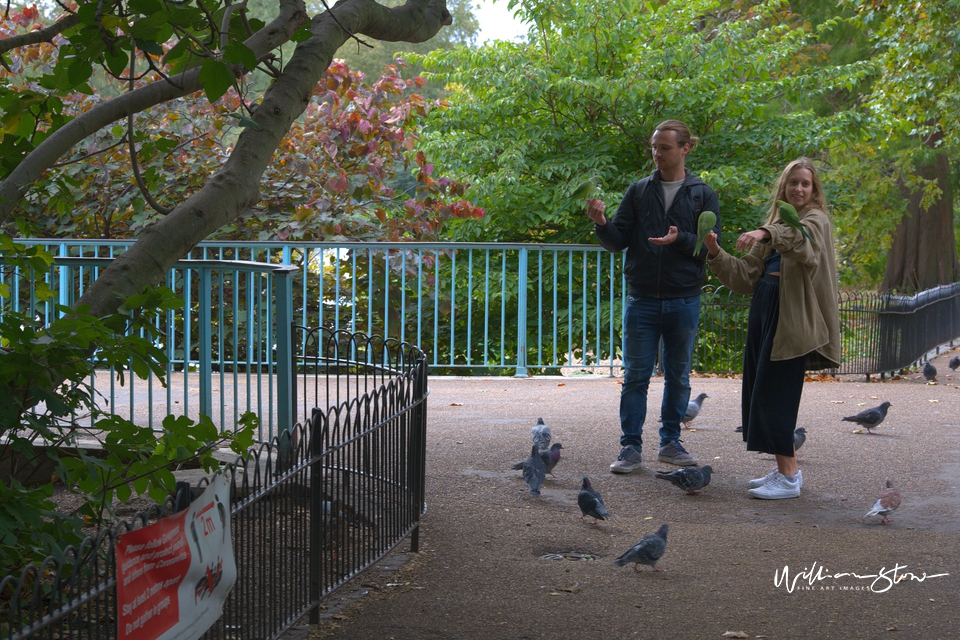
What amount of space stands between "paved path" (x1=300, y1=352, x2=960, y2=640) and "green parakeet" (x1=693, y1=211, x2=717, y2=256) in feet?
5.36

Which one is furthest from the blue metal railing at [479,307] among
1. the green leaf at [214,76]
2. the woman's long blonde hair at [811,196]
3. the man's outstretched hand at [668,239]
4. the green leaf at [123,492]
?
the green leaf at [214,76]

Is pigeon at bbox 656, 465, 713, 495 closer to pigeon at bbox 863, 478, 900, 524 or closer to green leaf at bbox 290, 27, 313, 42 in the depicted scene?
pigeon at bbox 863, 478, 900, 524

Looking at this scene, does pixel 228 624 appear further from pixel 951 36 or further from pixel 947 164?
pixel 947 164

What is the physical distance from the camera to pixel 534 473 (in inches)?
230

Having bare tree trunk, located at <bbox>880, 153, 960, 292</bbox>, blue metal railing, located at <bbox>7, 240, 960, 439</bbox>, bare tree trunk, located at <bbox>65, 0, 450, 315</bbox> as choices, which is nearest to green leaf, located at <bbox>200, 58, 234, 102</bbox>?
bare tree trunk, located at <bbox>65, 0, 450, 315</bbox>

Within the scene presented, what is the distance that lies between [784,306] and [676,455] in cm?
163

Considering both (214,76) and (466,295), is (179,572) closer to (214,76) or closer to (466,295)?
(214,76)

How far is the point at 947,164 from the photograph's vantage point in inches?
942

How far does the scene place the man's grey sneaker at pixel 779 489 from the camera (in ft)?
19.2

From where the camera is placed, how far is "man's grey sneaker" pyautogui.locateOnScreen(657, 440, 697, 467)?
6.55 m

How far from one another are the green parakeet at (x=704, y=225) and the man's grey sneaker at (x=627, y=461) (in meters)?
1.47

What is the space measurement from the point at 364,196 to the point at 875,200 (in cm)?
1595

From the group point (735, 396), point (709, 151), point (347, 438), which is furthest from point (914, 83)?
point (347, 438)

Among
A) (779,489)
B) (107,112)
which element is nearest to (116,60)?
(107,112)
